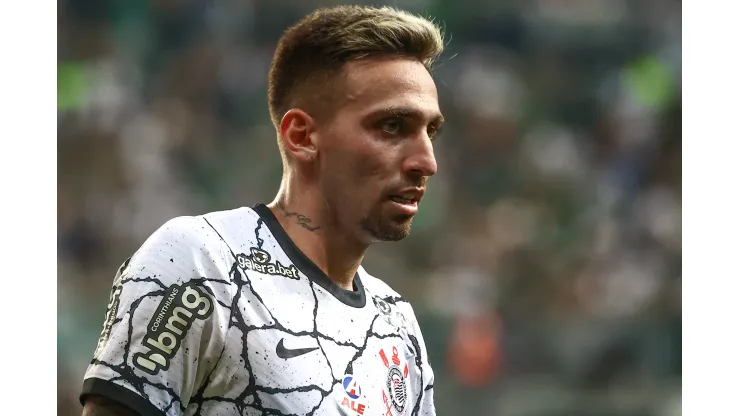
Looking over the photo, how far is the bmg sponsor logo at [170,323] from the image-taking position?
2.22 meters

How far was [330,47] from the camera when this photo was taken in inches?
108

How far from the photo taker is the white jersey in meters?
2.24

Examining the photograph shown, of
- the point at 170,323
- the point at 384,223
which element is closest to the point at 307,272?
the point at 384,223

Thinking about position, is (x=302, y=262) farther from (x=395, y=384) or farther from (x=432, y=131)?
(x=432, y=131)

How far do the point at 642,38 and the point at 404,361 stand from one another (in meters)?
6.22

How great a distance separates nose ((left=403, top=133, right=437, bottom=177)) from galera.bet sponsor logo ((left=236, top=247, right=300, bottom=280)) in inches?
16.9

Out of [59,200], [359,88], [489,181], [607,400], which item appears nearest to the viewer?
[359,88]

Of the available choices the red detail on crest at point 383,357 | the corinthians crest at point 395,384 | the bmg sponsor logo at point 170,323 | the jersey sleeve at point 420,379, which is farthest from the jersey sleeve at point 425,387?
the bmg sponsor logo at point 170,323

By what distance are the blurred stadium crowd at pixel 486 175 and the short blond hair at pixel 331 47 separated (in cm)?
435

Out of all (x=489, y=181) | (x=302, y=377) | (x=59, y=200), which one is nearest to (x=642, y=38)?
(x=489, y=181)

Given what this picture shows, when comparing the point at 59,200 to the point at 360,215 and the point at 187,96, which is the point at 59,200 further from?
the point at 360,215

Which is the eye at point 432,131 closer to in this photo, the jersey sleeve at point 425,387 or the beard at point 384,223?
the beard at point 384,223

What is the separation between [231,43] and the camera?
7641 millimetres

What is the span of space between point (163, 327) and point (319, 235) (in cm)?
64
